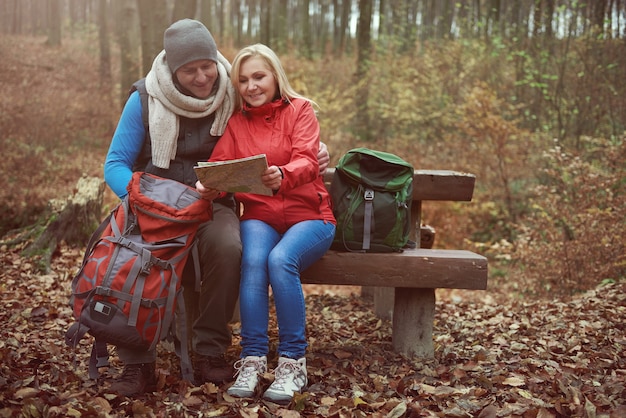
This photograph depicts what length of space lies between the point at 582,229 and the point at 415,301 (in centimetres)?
383

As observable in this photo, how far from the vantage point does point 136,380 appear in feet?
9.78

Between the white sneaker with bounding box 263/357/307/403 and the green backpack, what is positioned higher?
the green backpack

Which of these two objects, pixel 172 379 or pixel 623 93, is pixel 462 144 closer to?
pixel 623 93

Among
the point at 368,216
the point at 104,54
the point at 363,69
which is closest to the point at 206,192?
the point at 368,216

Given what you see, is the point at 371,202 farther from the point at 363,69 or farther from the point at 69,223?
the point at 363,69

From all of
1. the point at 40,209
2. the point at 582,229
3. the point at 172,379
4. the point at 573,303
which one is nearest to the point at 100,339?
the point at 172,379

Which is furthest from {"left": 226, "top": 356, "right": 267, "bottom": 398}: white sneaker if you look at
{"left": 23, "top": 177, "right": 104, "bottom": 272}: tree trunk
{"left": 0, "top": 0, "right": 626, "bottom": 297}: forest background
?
{"left": 0, "top": 0, "right": 626, "bottom": 297}: forest background

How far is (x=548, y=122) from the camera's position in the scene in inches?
443

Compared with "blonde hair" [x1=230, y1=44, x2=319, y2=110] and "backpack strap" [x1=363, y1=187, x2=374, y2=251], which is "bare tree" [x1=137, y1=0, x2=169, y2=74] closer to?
"blonde hair" [x1=230, y1=44, x2=319, y2=110]

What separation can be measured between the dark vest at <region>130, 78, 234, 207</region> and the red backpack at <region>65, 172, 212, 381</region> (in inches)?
12.3

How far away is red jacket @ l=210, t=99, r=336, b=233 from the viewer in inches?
134

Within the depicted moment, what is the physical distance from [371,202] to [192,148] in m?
1.07

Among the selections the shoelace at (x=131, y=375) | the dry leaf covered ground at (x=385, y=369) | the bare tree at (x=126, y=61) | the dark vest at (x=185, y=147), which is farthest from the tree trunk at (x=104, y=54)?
the shoelace at (x=131, y=375)

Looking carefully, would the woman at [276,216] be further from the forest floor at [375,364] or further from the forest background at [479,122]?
the forest background at [479,122]
